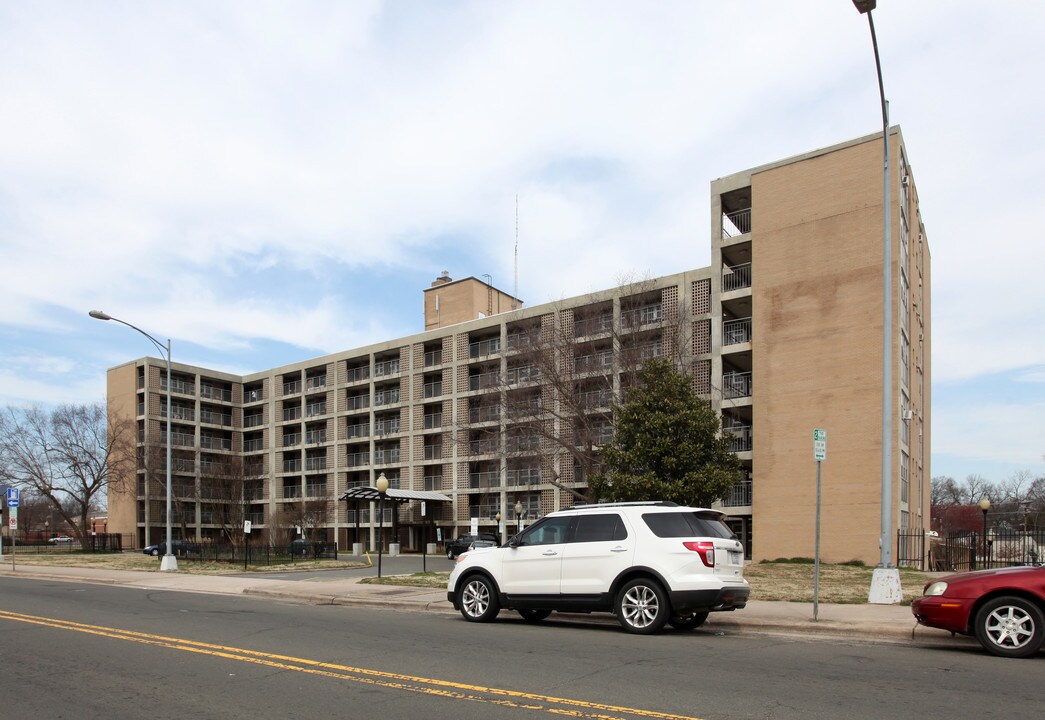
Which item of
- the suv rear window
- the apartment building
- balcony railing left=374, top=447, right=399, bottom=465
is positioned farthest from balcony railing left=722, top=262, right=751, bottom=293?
the suv rear window

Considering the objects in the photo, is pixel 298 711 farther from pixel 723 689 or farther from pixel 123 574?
pixel 123 574

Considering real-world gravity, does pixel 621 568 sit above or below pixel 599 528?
below

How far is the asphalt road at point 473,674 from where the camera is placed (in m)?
6.99

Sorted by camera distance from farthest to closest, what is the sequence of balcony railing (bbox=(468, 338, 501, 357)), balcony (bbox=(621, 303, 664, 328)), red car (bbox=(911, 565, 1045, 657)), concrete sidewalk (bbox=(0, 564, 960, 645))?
balcony railing (bbox=(468, 338, 501, 357)) < balcony (bbox=(621, 303, 664, 328)) < concrete sidewalk (bbox=(0, 564, 960, 645)) < red car (bbox=(911, 565, 1045, 657))

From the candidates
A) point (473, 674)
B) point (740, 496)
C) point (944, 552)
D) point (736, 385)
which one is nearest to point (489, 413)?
point (736, 385)

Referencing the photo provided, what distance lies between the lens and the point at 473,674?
27.8 ft

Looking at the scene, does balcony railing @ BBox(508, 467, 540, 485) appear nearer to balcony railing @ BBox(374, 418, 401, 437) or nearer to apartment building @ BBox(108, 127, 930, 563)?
apartment building @ BBox(108, 127, 930, 563)

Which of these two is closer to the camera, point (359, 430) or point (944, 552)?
point (944, 552)

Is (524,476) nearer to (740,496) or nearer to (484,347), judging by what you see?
(484,347)

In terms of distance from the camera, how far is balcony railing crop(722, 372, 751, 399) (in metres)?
40.9

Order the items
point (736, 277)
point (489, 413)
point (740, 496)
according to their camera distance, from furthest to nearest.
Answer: point (489, 413)
point (736, 277)
point (740, 496)

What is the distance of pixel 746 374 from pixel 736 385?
980mm

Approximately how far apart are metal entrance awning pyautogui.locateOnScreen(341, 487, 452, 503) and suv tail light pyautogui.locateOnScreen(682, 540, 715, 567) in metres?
32.6

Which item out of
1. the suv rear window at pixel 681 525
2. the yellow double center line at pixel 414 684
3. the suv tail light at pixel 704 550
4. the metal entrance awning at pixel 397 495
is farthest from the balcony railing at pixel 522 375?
the yellow double center line at pixel 414 684
